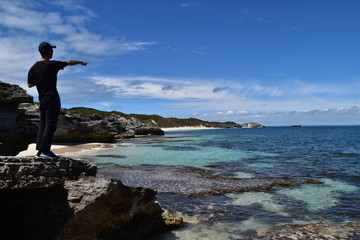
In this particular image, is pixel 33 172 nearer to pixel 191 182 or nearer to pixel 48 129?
pixel 48 129

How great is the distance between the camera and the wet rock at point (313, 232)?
762 centimetres

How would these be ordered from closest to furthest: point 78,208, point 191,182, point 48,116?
1. point 78,208
2. point 48,116
3. point 191,182

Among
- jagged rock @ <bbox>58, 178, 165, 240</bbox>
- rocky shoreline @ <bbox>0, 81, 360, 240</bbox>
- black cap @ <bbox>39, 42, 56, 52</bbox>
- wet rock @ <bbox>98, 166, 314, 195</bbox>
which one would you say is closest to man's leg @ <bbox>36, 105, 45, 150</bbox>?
rocky shoreline @ <bbox>0, 81, 360, 240</bbox>

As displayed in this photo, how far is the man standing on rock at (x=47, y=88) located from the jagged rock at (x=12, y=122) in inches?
231

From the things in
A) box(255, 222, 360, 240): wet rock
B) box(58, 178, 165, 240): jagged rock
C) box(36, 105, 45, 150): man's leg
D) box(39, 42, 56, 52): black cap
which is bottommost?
box(255, 222, 360, 240): wet rock

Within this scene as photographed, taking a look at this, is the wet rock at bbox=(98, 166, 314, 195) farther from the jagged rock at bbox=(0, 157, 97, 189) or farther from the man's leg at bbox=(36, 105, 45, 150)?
the man's leg at bbox=(36, 105, 45, 150)

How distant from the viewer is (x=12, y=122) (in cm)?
1180

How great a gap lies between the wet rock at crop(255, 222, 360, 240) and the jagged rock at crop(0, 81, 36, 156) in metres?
10.7

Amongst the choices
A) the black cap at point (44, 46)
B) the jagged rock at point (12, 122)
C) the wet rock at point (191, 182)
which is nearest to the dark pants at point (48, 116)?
the black cap at point (44, 46)

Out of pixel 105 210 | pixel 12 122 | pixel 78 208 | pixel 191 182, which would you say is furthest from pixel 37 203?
pixel 191 182

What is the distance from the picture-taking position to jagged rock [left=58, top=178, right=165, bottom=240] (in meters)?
6.09

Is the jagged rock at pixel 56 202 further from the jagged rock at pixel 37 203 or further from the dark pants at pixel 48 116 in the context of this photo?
the dark pants at pixel 48 116

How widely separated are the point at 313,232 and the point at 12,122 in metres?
12.3

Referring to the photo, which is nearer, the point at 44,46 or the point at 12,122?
the point at 44,46
